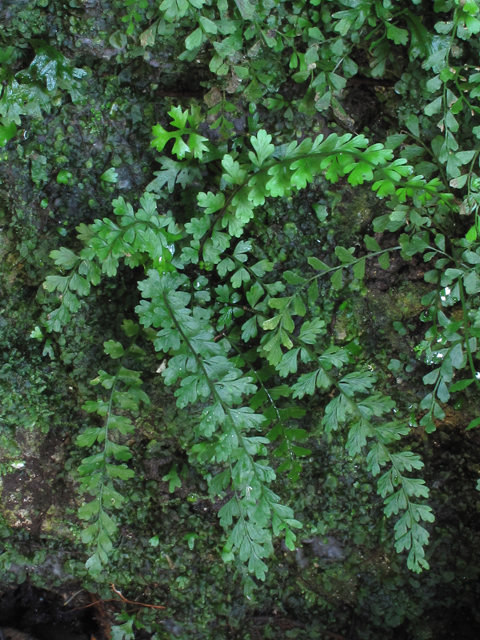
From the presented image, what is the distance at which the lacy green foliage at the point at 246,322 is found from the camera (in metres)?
2.13

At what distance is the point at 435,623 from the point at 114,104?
3.64m

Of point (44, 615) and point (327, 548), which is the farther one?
point (44, 615)

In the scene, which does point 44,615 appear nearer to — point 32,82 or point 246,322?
point 246,322

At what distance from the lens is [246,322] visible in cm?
248

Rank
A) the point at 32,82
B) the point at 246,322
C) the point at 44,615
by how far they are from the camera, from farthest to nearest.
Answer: the point at 44,615, the point at 246,322, the point at 32,82

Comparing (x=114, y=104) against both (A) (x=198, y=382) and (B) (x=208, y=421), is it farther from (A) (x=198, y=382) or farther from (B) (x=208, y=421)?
(B) (x=208, y=421)

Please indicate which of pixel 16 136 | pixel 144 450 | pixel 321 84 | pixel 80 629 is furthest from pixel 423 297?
pixel 80 629

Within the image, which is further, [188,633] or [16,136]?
[188,633]

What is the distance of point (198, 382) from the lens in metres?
2.14

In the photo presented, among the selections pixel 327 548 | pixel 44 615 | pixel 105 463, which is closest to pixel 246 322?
pixel 105 463

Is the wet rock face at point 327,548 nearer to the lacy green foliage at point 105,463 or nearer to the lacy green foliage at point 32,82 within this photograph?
the lacy green foliage at point 105,463

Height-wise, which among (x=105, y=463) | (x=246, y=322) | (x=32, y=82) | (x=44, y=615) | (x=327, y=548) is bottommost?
(x=44, y=615)

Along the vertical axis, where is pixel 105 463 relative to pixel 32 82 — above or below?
below

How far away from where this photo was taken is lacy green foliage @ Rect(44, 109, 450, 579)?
7.00ft
